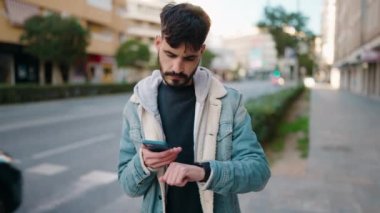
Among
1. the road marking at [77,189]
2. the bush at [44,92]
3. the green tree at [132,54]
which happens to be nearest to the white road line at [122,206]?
the road marking at [77,189]

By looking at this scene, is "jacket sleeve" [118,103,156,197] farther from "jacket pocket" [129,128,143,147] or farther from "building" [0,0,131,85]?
"building" [0,0,131,85]

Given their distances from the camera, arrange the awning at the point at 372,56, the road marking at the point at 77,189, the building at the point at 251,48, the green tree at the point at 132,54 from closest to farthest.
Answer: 1. the road marking at the point at 77,189
2. the awning at the point at 372,56
3. the green tree at the point at 132,54
4. the building at the point at 251,48

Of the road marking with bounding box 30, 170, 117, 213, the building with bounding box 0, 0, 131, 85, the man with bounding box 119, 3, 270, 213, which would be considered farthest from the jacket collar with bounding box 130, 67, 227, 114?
the building with bounding box 0, 0, 131, 85

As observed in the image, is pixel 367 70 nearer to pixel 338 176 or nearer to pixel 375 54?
pixel 375 54

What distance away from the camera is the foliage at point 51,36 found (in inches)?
880

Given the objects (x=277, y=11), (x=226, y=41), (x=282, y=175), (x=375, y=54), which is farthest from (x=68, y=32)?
(x=226, y=41)

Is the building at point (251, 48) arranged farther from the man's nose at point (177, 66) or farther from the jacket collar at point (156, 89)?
the man's nose at point (177, 66)

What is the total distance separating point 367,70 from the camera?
30.3m

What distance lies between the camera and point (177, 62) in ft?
4.76

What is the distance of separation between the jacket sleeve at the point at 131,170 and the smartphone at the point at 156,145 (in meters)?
0.15

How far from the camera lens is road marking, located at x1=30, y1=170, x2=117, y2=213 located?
4738mm

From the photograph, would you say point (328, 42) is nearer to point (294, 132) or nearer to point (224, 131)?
point (294, 132)

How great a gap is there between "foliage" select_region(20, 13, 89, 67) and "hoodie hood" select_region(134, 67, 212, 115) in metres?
22.3

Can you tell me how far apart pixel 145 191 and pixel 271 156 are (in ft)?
19.4
